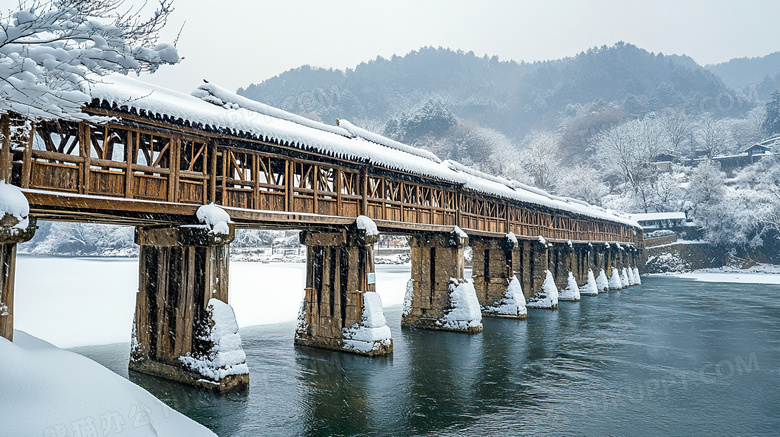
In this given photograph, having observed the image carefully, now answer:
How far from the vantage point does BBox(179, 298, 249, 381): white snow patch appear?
10352 mm

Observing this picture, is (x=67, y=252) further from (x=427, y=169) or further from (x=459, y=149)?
(x=427, y=169)

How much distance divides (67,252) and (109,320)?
69924mm

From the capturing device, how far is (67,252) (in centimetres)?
7869

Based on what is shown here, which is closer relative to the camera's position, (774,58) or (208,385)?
(208,385)

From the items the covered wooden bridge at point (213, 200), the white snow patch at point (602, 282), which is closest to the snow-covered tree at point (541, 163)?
the white snow patch at point (602, 282)

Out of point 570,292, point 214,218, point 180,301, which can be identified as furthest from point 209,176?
point 570,292

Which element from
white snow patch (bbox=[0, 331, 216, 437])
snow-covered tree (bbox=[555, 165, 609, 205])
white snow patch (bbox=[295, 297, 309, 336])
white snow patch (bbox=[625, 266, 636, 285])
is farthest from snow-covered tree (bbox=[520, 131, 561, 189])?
white snow patch (bbox=[0, 331, 216, 437])

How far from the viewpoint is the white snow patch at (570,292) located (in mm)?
31391

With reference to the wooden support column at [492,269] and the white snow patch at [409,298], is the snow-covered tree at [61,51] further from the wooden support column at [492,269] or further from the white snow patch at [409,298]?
the wooden support column at [492,269]

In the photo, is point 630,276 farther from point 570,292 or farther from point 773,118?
point 773,118

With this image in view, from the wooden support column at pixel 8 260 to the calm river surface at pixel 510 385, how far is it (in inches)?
140

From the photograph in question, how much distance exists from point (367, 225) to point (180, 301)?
567 centimetres

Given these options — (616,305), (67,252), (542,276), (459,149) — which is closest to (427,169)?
(542,276)

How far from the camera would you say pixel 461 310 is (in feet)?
63.9
